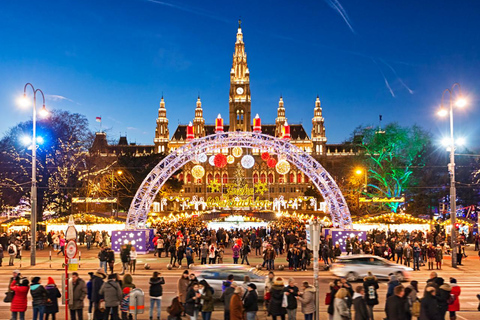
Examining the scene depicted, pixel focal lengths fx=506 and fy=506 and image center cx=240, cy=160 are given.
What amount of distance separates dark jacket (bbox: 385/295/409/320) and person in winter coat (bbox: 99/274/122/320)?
20.9ft

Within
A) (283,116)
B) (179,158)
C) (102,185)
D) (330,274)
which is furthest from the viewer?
(283,116)

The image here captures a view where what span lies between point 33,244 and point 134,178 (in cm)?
3725

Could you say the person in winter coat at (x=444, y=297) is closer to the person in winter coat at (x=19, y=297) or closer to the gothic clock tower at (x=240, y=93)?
the person in winter coat at (x=19, y=297)

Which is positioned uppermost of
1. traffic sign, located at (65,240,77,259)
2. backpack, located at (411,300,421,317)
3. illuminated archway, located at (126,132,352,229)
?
illuminated archway, located at (126,132,352,229)

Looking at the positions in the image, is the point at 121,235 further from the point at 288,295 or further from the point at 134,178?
the point at 134,178

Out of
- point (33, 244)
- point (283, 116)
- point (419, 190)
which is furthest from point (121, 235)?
point (283, 116)

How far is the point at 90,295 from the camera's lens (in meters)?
13.1

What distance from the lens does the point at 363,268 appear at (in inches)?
810

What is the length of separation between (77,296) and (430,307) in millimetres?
8282

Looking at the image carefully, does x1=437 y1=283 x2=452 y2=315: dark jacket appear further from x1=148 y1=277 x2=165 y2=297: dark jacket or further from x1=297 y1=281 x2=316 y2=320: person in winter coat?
x1=148 y1=277 x2=165 y2=297: dark jacket

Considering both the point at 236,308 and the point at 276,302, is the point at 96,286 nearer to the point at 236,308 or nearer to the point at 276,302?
the point at 236,308

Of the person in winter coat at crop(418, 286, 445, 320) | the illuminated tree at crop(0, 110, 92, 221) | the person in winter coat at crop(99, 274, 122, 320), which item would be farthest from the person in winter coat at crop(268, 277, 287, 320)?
the illuminated tree at crop(0, 110, 92, 221)

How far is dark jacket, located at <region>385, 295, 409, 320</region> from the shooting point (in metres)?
10.9

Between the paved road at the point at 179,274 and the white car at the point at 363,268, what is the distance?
1.49 feet
